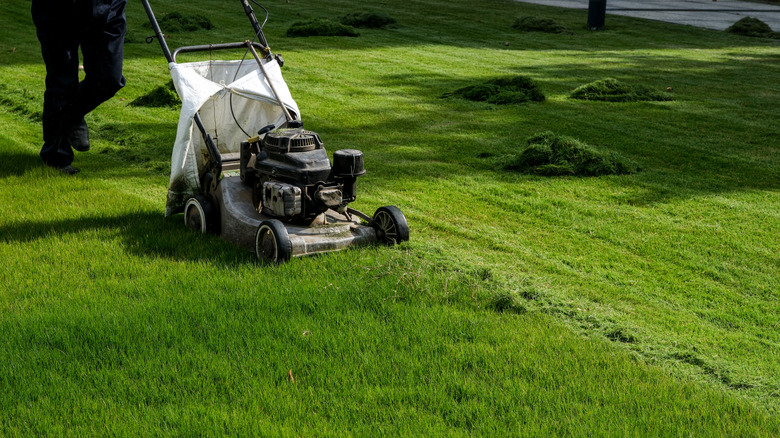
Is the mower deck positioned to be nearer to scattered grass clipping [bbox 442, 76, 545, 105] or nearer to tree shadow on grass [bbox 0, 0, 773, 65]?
scattered grass clipping [bbox 442, 76, 545, 105]

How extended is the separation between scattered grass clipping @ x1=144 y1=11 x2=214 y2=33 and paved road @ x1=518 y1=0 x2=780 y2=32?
28.2ft

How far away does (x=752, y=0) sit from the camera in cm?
2384

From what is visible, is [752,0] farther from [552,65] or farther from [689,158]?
[689,158]

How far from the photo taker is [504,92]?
9750mm

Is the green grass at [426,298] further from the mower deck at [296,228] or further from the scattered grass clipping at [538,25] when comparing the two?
the scattered grass clipping at [538,25]

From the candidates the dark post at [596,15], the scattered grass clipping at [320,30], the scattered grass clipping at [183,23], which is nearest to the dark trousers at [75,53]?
the scattered grass clipping at [183,23]

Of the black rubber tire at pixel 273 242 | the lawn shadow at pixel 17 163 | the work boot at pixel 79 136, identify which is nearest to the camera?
the black rubber tire at pixel 273 242

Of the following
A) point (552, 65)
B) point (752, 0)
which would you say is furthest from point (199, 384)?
point (752, 0)

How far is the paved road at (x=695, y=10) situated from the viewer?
1845 centimetres

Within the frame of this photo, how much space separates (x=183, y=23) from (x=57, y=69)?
9.04m

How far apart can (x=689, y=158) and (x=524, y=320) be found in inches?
158

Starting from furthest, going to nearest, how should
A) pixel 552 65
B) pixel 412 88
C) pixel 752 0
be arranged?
pixel 752 0, pixel 552 65, pixel 412 88

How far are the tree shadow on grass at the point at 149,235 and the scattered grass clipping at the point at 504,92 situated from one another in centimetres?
507

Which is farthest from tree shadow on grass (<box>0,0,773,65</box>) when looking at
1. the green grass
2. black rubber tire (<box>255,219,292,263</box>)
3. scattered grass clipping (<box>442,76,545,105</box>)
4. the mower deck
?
black rubber tire (<box>255,219,292,263</box>)
